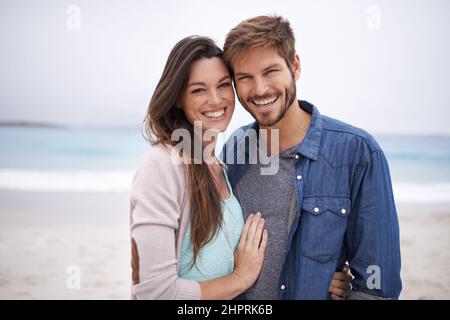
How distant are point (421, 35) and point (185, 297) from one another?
1423 centimetres

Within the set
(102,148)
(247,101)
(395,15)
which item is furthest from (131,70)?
(247,101)

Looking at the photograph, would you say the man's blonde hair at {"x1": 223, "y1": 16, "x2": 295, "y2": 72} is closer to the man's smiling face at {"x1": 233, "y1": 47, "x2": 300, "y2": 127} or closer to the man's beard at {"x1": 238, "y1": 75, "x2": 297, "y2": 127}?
the man's smiling face at {"x1": 233, "y1": 47, "x2": 300, "y2": 127}

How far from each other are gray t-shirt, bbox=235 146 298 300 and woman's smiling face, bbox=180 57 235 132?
36cm

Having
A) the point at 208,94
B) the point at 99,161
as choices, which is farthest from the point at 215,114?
the point at 99,161

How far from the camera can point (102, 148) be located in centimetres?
1408

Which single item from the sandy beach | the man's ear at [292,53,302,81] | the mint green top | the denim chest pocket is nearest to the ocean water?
the sandy beach

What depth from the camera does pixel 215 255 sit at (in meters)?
2.10

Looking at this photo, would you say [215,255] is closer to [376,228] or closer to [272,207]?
[272,207]

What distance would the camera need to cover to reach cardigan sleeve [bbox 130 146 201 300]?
6.18 feet

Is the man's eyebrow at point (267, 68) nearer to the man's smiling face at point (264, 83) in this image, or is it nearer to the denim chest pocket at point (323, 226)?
the man's smiling face at point (264, 83)

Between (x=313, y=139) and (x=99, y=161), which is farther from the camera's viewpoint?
(x=99, y=161)

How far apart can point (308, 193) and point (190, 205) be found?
585 millimetres

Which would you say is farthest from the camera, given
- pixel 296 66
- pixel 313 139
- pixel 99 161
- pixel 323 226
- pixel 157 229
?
pixel 99 161

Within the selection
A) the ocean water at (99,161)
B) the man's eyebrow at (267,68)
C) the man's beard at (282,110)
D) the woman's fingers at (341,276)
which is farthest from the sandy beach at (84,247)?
the man's eyebrow at (267,68)
